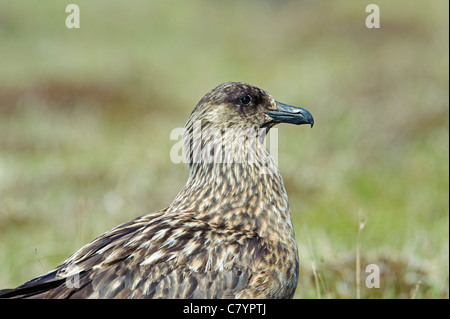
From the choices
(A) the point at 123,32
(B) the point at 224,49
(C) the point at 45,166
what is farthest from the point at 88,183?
(A) the point at 123,32

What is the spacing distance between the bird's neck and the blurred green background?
0.91 meters

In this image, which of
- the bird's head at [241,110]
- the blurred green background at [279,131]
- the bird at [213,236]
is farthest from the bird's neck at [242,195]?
the blurred green background at [279,131]

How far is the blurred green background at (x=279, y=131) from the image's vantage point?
5.88m

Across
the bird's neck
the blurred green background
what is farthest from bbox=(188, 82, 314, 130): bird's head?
the blurred green background

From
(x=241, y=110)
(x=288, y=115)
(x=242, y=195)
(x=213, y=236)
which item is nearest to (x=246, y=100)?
(x=241, y=110)

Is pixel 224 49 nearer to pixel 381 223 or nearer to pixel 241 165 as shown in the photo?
pixel 381 223

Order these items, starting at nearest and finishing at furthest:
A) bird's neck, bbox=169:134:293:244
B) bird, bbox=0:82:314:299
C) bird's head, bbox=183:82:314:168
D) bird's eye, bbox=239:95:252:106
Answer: bird, bbox=0:82:314:299 < bird's neck, bbox=169:134:293:244 < bird's head, bbox=183:82:314:168 < bird's eye, bbox=239:95:252:106

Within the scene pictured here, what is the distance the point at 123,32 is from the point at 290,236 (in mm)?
16938

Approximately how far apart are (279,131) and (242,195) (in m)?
6.10

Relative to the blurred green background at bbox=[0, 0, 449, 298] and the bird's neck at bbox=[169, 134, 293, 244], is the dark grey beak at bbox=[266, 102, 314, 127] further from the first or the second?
the blurred green background at bbox=[0, 0, 449, 298]

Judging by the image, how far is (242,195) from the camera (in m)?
3.98

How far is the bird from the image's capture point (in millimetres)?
3381

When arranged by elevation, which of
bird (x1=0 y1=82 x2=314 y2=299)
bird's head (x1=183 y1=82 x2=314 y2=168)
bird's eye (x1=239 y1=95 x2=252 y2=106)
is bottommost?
bird (x1=0 y1=82 x2=314 y2=299)

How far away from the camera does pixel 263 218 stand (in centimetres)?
384
